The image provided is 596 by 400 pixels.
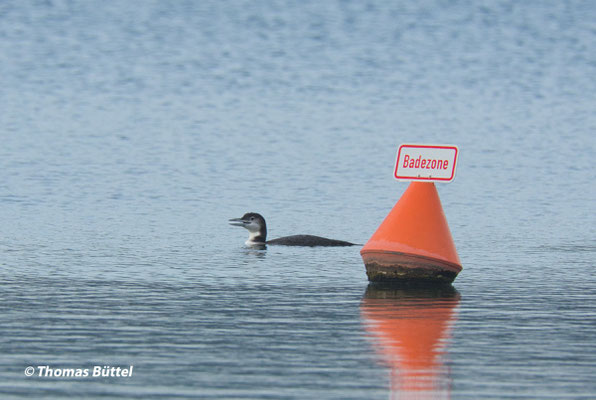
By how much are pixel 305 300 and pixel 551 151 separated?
27.8 m

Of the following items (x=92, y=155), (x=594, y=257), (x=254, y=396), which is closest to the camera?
(x=254, y=396)

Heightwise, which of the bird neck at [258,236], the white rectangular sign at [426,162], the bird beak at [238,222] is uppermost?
the white rectangular sign at [426,162]

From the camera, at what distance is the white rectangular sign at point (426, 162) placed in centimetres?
1390

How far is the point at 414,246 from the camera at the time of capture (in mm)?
13406

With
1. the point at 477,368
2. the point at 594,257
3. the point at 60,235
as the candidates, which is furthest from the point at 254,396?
the point at 60,235

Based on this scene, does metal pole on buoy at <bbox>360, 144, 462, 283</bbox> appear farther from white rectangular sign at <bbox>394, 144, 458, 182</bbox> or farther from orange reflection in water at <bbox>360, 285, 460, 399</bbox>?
orange reflection in water at <bbox>360, 285, 460, 399</bbox>

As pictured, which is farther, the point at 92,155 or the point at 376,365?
the point at 92,155

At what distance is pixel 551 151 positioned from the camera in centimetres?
Result: 3859

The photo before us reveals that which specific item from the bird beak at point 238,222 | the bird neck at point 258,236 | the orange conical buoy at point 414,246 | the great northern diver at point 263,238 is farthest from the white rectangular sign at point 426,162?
the bird beak at point 238,222

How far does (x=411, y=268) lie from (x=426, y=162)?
52.3 inches

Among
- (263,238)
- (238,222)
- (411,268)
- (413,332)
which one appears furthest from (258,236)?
(413,332)

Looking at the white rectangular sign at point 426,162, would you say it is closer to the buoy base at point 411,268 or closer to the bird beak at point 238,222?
the buoy base at point 411,268

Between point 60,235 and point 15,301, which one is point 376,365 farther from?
point 60,235

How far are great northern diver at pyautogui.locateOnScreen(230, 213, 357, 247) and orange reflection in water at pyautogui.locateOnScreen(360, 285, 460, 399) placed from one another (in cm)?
527
